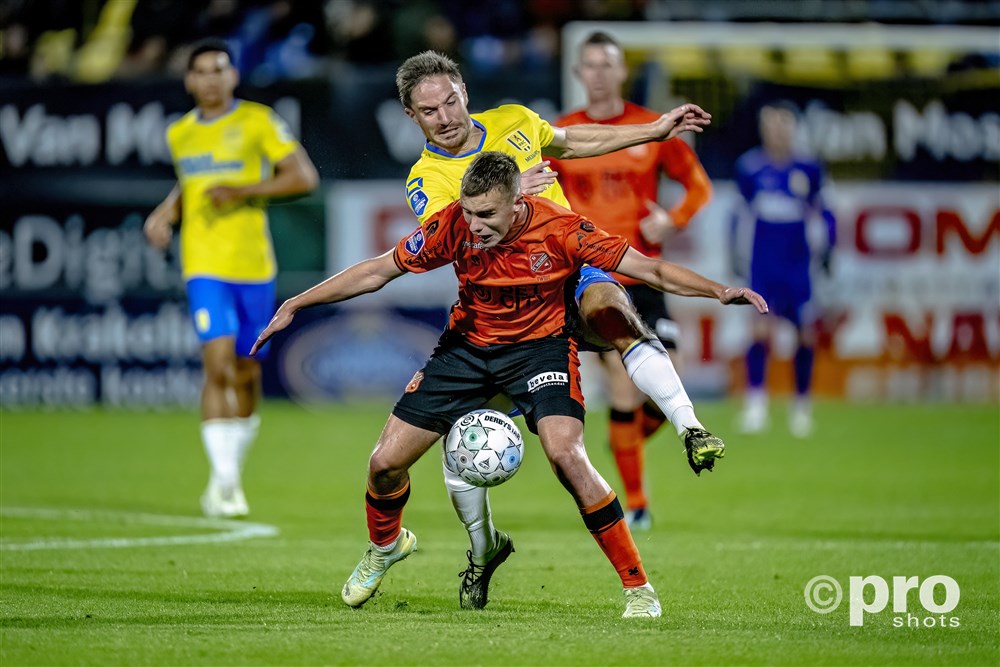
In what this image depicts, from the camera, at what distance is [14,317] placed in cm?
1752

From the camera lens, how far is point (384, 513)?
266 inches

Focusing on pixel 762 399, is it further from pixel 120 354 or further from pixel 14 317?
pixel 14 317

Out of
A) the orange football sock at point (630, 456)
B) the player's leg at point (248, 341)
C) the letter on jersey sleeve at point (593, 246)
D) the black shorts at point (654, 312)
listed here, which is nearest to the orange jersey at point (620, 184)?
the black shorts at point (654, 312)

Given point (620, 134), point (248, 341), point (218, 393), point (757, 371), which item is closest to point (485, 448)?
point (620, 134)

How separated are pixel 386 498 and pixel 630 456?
122 inches

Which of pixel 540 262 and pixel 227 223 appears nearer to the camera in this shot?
pixel 540 262

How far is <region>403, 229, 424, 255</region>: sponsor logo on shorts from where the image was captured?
257 inches

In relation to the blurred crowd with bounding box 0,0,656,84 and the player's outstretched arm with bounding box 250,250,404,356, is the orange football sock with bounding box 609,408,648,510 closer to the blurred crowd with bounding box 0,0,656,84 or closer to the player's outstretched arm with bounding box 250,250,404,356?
the player's outstretched arm with bounding box 250,250,404,356

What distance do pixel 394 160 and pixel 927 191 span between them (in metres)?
5.93

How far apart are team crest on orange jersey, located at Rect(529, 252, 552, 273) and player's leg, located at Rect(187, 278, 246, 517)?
13.9 ft

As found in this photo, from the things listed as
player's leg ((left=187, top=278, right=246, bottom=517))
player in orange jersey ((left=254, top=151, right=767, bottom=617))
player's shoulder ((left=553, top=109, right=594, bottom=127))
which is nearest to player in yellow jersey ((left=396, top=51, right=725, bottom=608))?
player in orange jersey ((left=254, top=151, right=767, bottom=617))

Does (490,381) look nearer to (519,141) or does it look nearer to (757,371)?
(519,141)

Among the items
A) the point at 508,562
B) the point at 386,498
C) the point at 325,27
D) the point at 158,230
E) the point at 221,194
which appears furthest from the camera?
the point at 325,27

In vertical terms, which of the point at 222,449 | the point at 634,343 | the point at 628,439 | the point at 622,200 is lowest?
the point at 222,449
